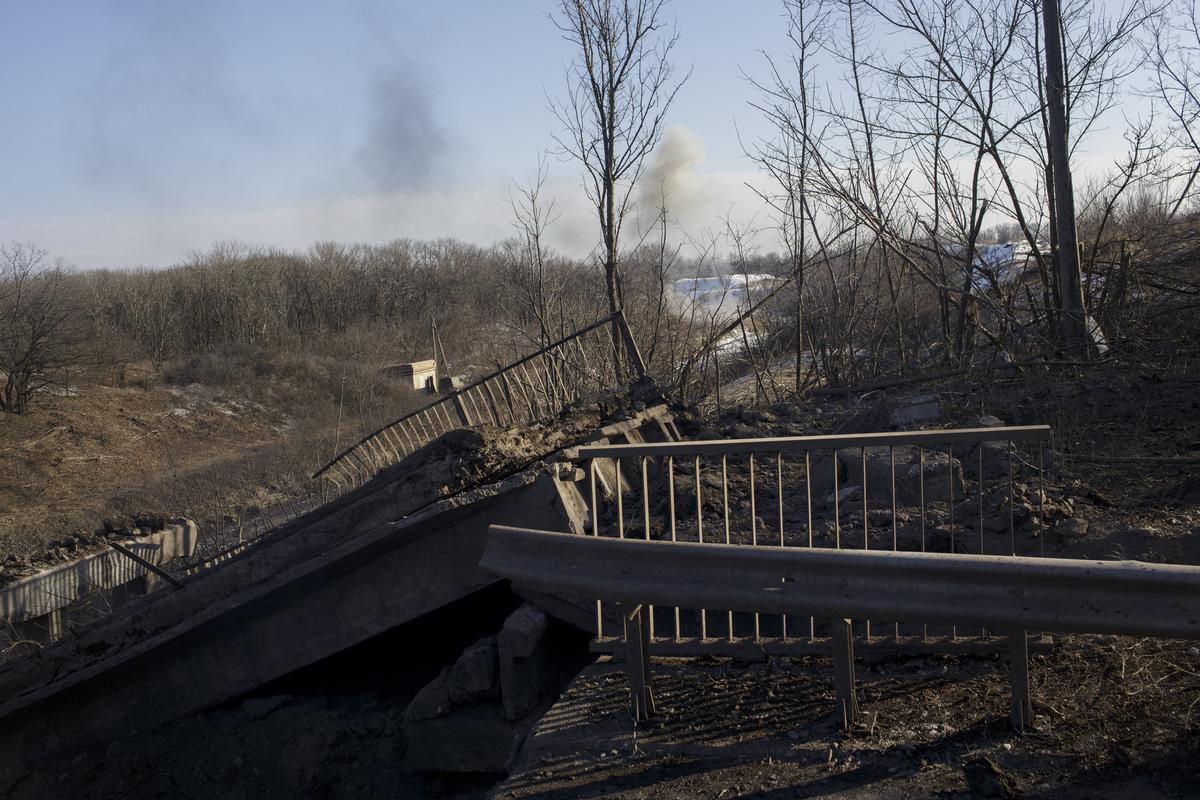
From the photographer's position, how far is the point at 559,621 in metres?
5.09

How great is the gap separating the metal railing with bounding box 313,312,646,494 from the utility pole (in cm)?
441

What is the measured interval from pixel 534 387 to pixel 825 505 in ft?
18.6

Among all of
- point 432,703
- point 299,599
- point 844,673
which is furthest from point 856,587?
point 299,599

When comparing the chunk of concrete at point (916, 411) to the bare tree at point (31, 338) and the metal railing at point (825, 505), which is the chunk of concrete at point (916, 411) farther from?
the bare tree at point (31, 338)

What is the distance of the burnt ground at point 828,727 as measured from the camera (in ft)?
9.82

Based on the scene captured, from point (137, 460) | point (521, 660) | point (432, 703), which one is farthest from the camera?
point (137, 460)

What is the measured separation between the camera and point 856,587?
3.05 meters

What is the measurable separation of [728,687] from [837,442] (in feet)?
4.13

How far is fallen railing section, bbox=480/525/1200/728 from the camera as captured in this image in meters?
2.77

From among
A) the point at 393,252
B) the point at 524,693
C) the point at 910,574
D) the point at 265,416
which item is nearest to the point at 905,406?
the point at 524,693

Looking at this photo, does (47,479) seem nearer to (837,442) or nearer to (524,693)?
(524,693)

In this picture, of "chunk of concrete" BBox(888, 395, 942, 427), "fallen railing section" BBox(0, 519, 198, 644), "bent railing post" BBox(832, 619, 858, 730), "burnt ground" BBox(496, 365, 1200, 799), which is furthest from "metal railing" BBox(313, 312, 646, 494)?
"bent railing post" BBox(832, 619, 858, 730)

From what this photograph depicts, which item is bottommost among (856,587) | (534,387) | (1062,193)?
(856,587)

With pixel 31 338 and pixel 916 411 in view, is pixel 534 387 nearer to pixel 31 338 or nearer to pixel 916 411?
pixel 916 411
